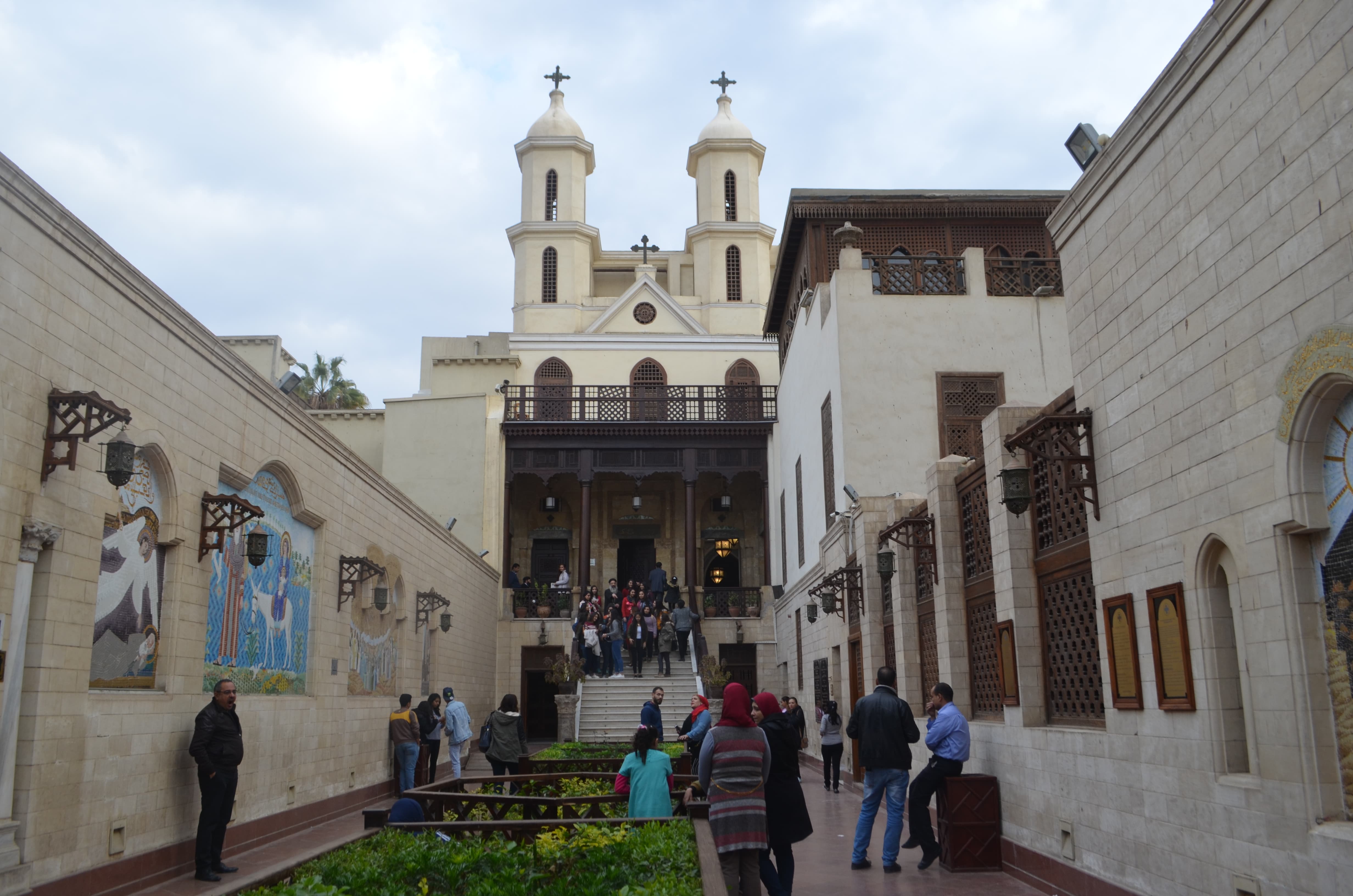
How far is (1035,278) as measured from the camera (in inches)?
727

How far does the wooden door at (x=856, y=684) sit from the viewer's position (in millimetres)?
15406

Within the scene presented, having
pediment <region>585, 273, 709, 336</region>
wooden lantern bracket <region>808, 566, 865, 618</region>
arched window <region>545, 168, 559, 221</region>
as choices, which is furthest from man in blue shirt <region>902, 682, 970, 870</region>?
arched window <region>545, 168, 559, 221</region>

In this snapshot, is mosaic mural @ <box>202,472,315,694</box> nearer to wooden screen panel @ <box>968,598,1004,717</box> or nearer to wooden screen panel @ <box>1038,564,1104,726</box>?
wooden screen panel @ <box>968,598,1004,717</box>

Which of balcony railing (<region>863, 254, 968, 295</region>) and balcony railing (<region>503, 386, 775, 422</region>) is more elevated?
balcony railing (<region>503, 386, 775, 422</region>)

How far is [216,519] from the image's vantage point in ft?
31.4

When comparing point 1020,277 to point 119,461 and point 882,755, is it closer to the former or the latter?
point 882,755

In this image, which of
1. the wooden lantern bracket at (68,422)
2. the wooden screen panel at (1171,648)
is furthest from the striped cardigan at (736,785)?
the wooden lantern bracket at (68,422)

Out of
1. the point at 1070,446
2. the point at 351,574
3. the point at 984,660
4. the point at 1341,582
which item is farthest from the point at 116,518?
the point at 1341,582

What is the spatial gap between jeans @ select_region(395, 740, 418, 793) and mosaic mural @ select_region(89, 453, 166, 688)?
5448 mm

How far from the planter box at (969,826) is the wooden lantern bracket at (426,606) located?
1012 cm

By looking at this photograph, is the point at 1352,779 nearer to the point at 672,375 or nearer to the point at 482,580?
the point at 482,580

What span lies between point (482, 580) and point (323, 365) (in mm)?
21178

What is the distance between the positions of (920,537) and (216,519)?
727cm

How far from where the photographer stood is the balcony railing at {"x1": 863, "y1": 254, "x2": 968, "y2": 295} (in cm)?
1770
